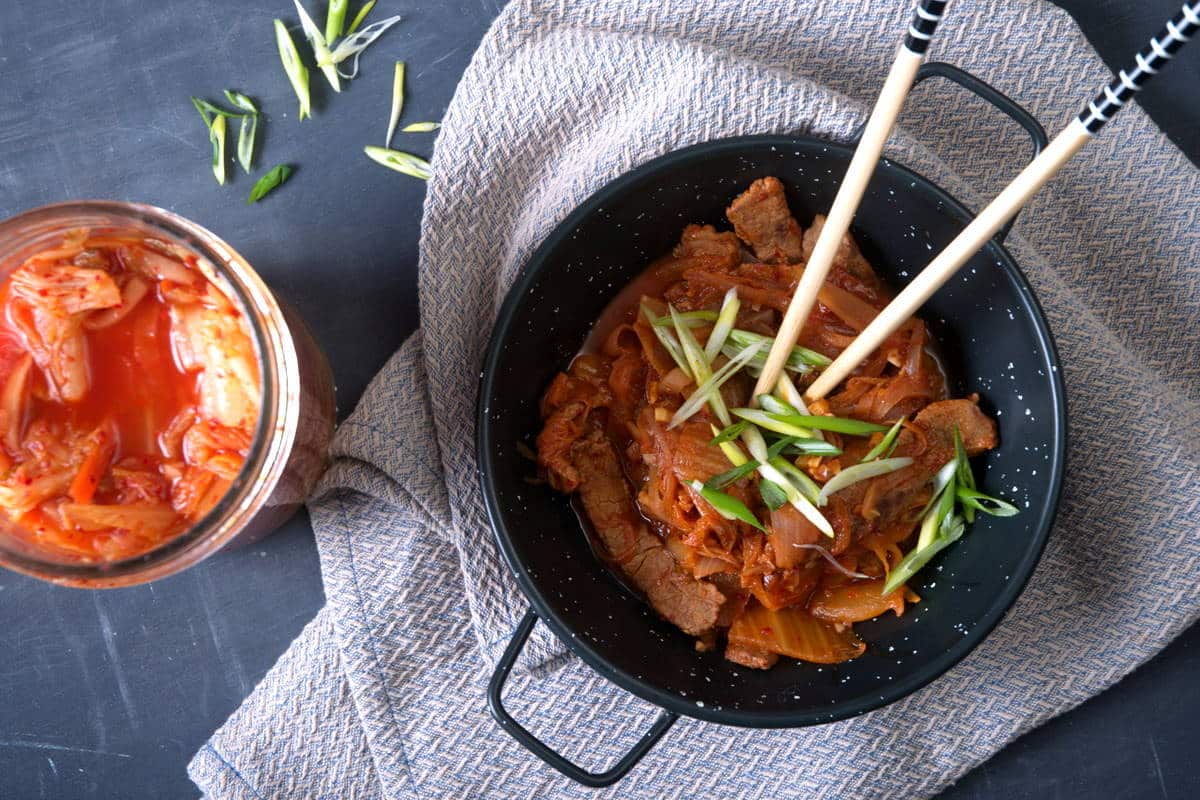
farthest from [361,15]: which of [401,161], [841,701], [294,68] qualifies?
[841,701]

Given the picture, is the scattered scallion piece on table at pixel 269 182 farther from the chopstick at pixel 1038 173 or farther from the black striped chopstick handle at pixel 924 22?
the black striped chopstick handle at pixel 924 22

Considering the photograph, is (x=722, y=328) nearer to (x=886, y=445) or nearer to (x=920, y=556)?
(x=886, y=445)

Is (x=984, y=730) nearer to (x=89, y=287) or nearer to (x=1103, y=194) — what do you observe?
(x=1103, y=194)

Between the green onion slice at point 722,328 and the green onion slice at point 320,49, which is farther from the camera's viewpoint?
the green onion slice at point 320,49

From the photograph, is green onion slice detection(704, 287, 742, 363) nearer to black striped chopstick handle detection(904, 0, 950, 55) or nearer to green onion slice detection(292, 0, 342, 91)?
black striped chopstick handle detection(904, 0, 950, 55)

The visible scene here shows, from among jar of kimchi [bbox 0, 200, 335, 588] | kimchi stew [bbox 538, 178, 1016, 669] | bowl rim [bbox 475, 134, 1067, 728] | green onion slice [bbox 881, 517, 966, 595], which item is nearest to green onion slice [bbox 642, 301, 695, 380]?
kimchi stew [bbox 538, 178, 1016, 669]

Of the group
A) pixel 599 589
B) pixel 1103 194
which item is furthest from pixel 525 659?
pixel 1103 194

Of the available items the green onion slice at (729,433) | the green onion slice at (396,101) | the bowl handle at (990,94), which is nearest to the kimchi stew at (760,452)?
the green onion slice at (729,433)
